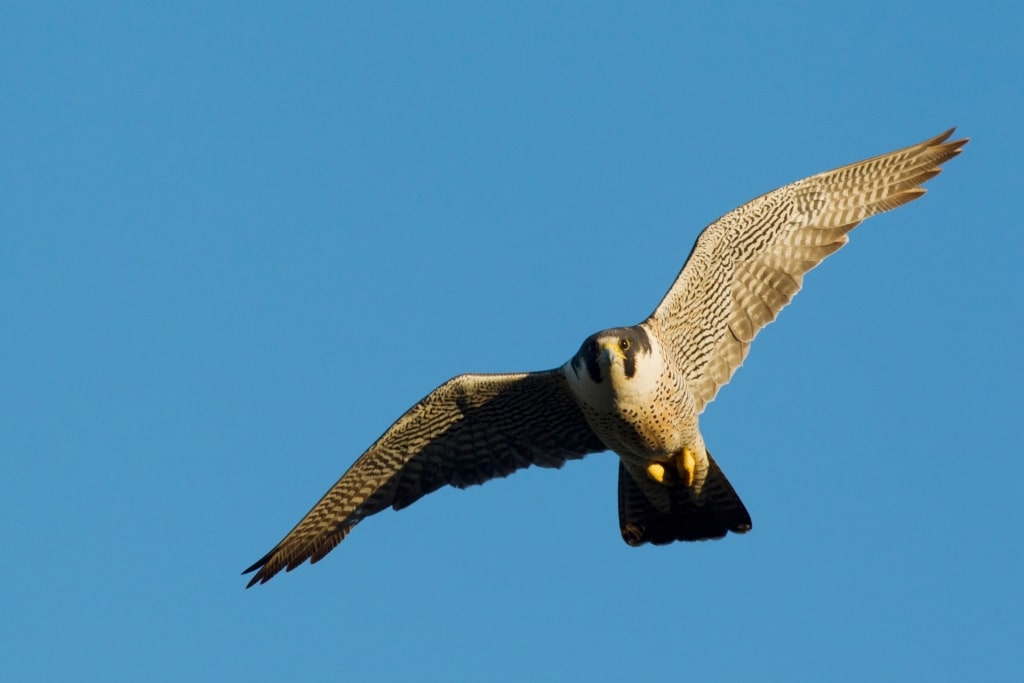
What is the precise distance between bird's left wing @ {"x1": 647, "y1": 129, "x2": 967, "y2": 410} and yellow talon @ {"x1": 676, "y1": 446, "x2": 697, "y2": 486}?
0.41m

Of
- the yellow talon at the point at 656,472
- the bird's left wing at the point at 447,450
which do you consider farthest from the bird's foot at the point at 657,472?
the bird's left wing at the point at 447,450

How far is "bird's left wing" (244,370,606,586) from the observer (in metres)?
10.1

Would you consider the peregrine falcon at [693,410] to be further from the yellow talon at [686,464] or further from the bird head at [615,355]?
the bird head at [615,355]

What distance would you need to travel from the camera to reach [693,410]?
31.9 ft

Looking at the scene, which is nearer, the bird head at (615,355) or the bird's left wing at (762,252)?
the bird head at (615,355)

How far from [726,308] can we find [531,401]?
158cm

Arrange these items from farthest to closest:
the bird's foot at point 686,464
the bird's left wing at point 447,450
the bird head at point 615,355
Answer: the bird's left wing at point 447,450, the bird's foot at point 686,464, the bird head at point 615,355

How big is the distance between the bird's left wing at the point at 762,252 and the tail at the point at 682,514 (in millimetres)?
625

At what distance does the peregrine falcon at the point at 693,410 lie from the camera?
10.0 meters

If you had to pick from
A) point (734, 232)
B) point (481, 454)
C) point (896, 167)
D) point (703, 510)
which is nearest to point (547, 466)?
point (481, 454)

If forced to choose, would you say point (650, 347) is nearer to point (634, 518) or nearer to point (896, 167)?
point (634, 518)

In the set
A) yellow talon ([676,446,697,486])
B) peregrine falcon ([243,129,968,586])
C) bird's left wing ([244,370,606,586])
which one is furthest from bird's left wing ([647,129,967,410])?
bird's left wing ([244,370,606,586])

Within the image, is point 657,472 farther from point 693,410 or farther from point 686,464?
point 693,410

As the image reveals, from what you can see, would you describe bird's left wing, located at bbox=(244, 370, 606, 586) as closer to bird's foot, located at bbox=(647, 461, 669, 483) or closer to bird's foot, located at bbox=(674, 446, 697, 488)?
bird's foot, located at bbox=(647, 461, 669, 483)
